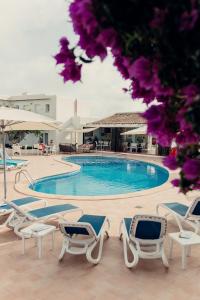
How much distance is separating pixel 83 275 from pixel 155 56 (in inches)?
192

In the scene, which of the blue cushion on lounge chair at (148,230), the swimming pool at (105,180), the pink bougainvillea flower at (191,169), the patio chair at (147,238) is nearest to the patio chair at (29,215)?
the patio chair at (147,238)

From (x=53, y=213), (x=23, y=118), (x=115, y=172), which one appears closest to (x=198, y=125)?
(x=53, y=213)

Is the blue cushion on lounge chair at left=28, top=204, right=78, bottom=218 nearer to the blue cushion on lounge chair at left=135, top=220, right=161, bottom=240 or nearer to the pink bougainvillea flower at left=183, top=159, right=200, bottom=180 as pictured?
the blue cushion on lounge chair at left=135, top=220, right=161, bottom=240

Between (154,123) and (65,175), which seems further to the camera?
(65,175)

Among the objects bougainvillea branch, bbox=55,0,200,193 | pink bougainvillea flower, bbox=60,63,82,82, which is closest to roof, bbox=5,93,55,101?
pink bougainvillea flower, bbox=60,63,82,82

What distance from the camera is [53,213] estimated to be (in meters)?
7.62

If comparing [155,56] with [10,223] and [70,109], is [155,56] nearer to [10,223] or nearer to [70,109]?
[10,223]

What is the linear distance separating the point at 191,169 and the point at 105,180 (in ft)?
56.0

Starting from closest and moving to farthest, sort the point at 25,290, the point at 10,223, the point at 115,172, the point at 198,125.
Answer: the point at 198,125, the point at 25,290, the point at 10,223, the point at 115,172

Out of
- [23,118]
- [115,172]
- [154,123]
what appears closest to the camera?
[154,123]

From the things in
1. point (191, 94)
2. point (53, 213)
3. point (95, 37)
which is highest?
point (95, 37)

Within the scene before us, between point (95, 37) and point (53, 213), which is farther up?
point (95, 37)

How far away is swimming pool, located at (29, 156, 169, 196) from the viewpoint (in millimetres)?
15617

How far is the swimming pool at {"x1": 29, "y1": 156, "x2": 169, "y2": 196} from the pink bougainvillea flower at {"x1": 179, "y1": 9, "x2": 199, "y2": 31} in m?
13.8
